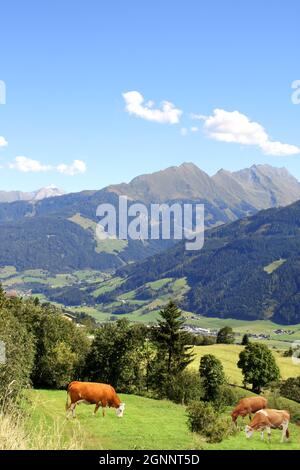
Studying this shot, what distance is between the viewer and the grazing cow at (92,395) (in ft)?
116

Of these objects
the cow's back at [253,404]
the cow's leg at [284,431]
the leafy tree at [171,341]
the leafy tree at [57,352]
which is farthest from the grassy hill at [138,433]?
the leafy tree at [171,341]

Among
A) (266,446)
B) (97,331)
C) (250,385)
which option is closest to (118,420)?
(266,446)

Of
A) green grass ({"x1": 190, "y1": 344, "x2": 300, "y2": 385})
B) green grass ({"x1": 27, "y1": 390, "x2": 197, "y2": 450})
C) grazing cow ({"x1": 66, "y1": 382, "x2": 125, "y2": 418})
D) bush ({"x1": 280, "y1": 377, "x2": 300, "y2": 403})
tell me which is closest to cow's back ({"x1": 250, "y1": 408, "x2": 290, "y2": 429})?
green grass ({"x1": 27, "y1": 390, "x2": 197, "y2": 450})

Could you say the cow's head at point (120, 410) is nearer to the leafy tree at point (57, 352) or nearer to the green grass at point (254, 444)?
the green grass at point (254, 444)

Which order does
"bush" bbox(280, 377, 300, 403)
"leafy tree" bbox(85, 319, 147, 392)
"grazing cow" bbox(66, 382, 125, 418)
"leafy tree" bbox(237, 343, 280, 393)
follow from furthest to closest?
"leafy tree" bbox(237, 343, 280, 393)
"bush" bbox(280, 377, 300, 403)
"leafy tree" bbox(85, 319, 147, 392)
"grazing cow" bbox(66, 382, 125, 418)

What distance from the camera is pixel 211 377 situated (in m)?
90.0

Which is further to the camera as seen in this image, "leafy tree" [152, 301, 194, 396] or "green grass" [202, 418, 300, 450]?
"leafy tree" [152, 301, 194, 396]

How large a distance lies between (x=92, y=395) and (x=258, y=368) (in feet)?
277

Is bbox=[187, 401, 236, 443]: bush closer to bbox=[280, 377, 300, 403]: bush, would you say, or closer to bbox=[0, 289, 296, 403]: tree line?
bbox=[0, 289, 296, 403]: tree line

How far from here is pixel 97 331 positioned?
70.3 meters

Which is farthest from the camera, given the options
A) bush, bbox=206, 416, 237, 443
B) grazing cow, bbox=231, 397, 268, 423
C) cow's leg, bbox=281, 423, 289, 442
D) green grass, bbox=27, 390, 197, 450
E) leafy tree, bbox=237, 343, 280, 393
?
leafy tree, bbox=237, 343, 280, 393

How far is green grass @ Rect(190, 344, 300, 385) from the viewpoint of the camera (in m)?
128

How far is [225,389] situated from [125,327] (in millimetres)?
28755
